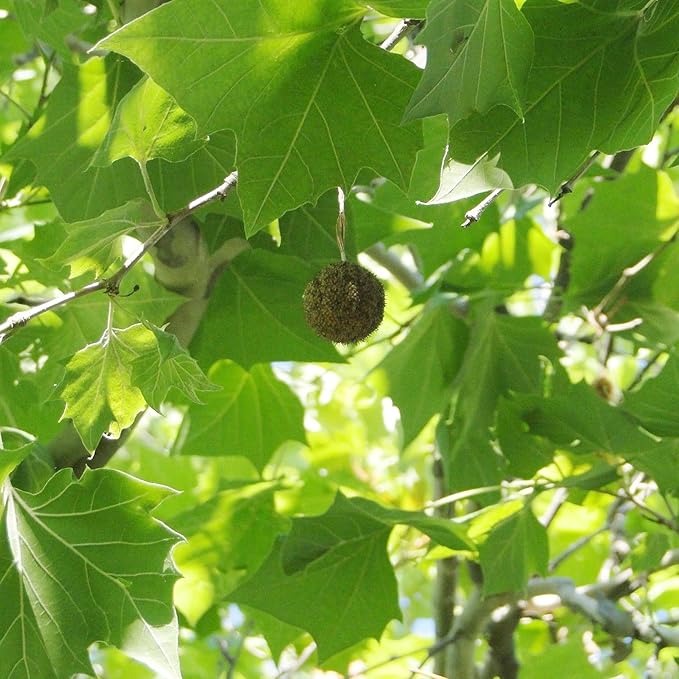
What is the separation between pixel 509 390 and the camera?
2.31 m

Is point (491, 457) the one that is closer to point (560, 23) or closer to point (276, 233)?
point (276, 233)

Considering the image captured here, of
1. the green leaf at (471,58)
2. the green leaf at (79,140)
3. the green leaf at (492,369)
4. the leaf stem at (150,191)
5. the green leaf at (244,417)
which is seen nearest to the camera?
the green leaf at (471,58)

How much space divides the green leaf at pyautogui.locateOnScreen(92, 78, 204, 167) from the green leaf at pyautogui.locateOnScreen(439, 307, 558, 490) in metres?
0.98

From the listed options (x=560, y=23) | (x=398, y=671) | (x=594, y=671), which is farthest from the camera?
(x=398, y=671)

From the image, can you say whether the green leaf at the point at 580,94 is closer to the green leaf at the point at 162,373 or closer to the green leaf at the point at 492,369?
the green leaf at the point at 162,373

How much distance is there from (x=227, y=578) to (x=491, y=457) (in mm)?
787

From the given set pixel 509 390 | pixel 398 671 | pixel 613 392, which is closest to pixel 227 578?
pixel 398 671

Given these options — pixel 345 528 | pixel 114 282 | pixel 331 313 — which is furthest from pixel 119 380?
pixel 345 528

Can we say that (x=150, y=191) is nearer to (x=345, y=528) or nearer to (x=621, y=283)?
(x=345, y=528)

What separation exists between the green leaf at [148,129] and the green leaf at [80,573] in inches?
18.7

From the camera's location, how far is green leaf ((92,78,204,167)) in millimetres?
1453

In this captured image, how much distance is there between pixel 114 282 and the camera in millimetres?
1419

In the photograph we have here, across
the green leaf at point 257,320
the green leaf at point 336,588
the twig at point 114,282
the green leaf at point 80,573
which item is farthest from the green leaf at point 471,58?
the green leaf at point 336,588

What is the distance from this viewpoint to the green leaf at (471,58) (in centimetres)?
119
